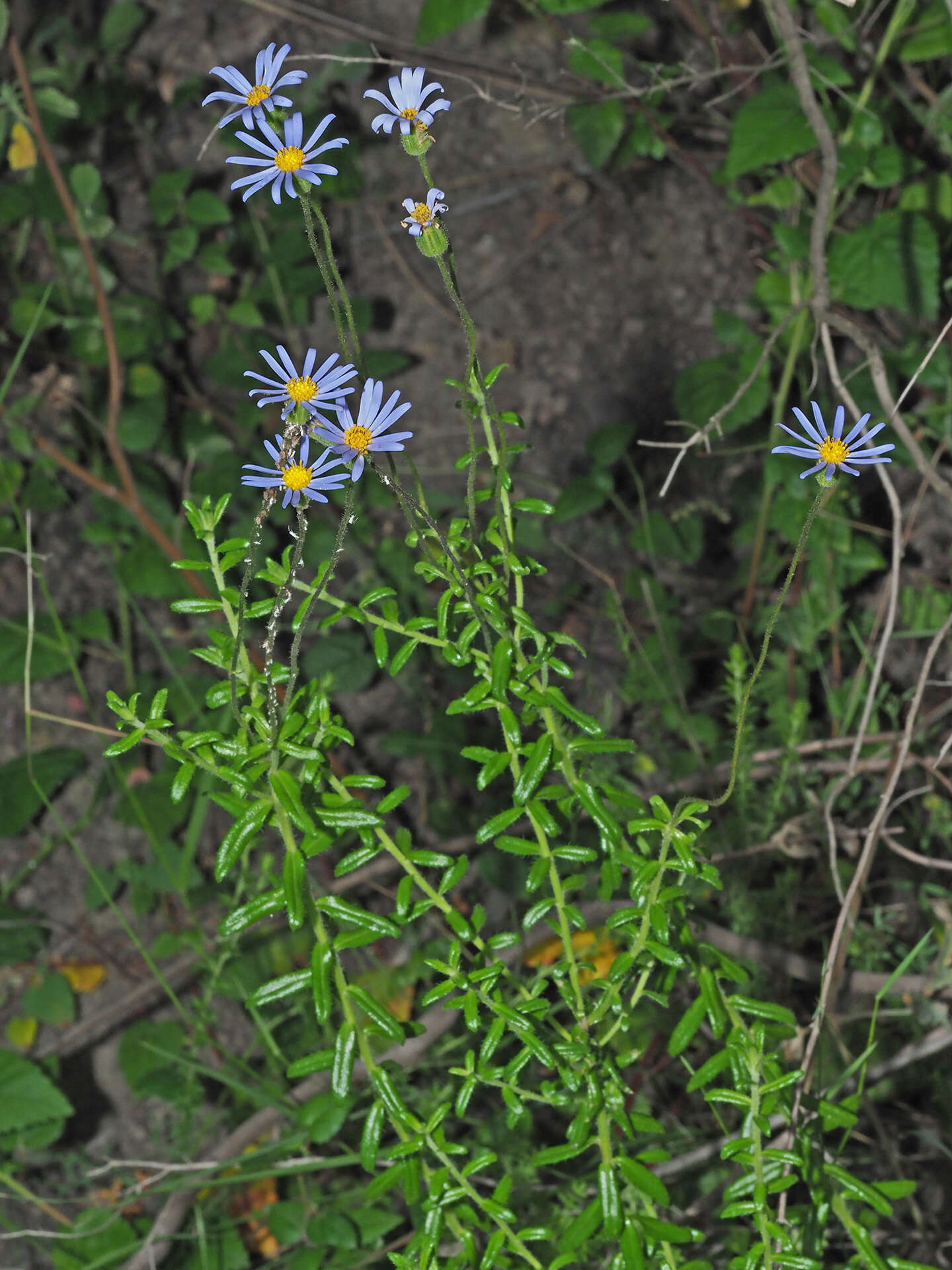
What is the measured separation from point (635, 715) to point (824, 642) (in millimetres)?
383

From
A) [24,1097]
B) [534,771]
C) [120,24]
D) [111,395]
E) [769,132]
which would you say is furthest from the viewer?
[120,24]

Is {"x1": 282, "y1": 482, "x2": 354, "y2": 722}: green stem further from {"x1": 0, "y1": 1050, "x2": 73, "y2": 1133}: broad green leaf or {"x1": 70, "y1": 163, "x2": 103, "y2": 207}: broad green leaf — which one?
{"x1": 70, "y1": 163, "x2": 103, "y2": 207}: broad green leaf

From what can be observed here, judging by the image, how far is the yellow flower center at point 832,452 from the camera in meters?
0.78

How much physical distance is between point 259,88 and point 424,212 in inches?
7.0

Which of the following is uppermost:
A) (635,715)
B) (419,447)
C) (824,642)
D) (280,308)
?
(280,308)

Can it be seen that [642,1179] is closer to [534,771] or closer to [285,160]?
[534,771]

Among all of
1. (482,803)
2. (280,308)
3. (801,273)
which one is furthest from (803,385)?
(280,308)

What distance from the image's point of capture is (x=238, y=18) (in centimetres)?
278

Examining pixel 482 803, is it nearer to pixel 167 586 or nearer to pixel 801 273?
pixel 167 586

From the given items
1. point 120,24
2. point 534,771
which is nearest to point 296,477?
point 534,771

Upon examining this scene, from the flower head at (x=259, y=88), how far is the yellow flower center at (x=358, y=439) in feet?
0.82

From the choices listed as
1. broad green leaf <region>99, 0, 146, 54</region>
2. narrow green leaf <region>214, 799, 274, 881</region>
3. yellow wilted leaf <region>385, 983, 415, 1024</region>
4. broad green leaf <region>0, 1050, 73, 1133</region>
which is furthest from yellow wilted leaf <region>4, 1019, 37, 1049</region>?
broad green leaf <region>99, 0, 146, 54</region>

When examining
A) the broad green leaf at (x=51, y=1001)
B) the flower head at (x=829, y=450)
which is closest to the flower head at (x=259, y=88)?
the flower head at (x=829, y=450)

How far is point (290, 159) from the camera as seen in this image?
813 mm
